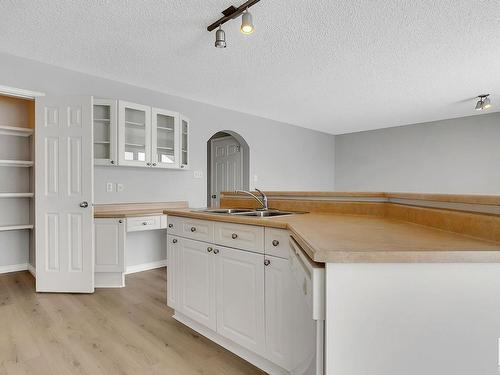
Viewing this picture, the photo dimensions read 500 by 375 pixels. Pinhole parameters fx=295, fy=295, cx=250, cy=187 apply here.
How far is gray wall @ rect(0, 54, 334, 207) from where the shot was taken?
3.21m

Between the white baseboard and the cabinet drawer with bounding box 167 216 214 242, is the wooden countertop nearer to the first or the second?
the cabinet drawer with bounding box 167 216 214 242

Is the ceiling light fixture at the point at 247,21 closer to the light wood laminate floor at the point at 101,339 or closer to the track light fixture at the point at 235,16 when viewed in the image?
the track light fixture at the point at 235,16

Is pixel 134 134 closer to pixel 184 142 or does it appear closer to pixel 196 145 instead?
pixel 184 142

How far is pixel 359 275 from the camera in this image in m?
0.84

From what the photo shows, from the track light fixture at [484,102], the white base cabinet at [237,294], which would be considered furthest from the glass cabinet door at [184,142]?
the track light fixture at [484,102]

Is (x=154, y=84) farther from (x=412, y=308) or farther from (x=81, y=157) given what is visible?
(x=412, y=308)

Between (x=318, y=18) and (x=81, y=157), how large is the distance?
2562 mm

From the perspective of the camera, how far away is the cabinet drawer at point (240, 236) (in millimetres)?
1606

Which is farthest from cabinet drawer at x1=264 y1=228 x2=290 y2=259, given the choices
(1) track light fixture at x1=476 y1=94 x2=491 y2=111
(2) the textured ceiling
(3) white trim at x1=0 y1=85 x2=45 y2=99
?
(1) track light fixture at x1=476 y1=94 x2=491 y2=111

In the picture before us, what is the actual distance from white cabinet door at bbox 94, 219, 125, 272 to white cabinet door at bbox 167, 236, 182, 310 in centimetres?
112

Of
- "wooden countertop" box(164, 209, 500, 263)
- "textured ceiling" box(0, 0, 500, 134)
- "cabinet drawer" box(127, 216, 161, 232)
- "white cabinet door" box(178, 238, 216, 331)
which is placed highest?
"textured ceiling" box(0, 0, 500, 134)

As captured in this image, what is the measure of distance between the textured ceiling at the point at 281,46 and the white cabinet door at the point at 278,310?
187 cm

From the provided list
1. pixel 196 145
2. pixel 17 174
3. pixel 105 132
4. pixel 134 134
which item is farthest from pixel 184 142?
pixel 17 174

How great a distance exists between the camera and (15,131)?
11.2 feet
